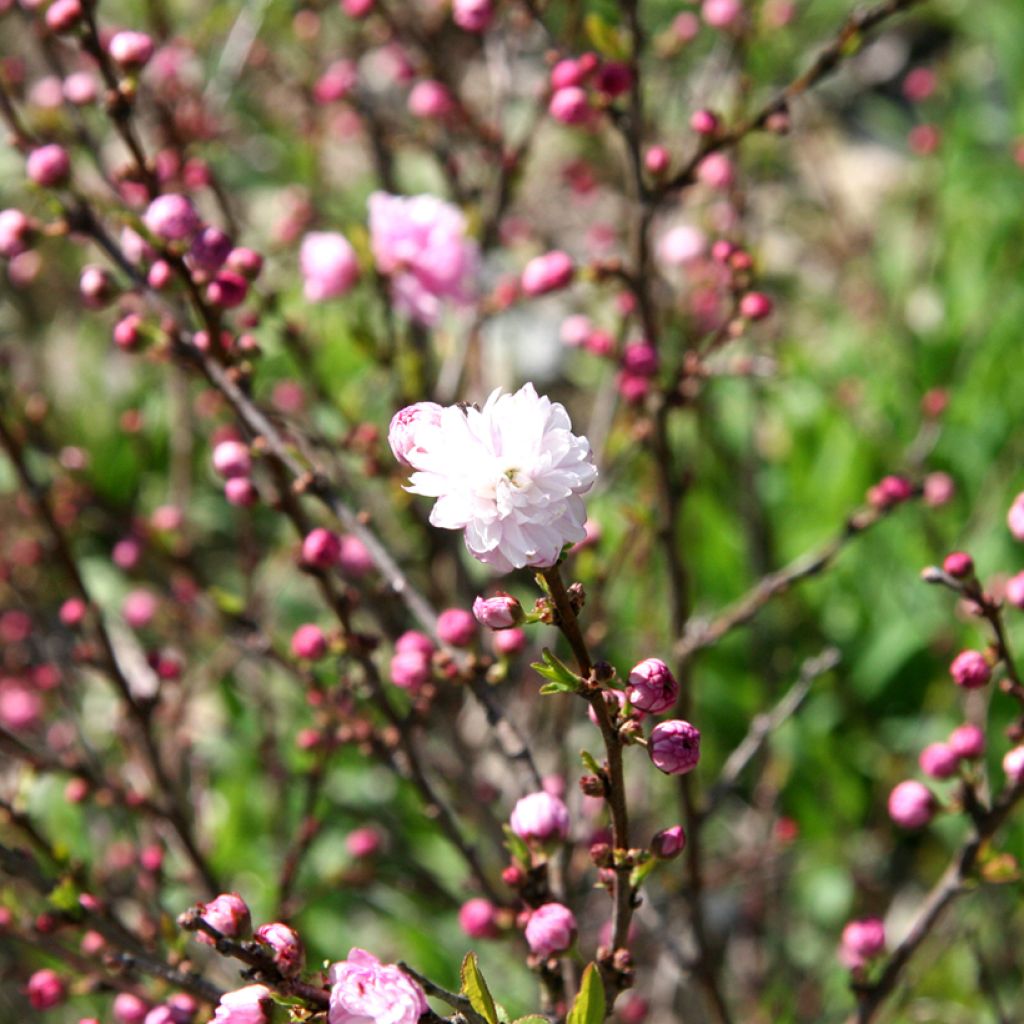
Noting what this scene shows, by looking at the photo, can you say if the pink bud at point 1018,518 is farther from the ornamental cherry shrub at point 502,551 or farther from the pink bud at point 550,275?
the pink bud at point 550,275

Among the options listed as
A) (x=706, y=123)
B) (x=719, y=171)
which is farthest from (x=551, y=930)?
(x=719, y=171)

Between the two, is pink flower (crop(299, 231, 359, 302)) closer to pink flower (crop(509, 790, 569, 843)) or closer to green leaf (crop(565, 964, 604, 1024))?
pink flower (crop(509, 790, 569, 843))

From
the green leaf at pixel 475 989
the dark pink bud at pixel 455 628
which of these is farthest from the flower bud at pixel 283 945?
the dark pink bud at pixel 455 628

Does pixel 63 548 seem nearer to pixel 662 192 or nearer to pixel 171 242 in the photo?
pixel 171 242

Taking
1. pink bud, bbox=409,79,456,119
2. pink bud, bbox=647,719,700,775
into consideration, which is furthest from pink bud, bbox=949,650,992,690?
pink bud, bbox=409,79,456,119

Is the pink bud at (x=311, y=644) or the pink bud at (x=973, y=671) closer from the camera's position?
the pink bud at (x=973, y=671)

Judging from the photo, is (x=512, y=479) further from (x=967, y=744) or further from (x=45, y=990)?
(x=45, y=990)
